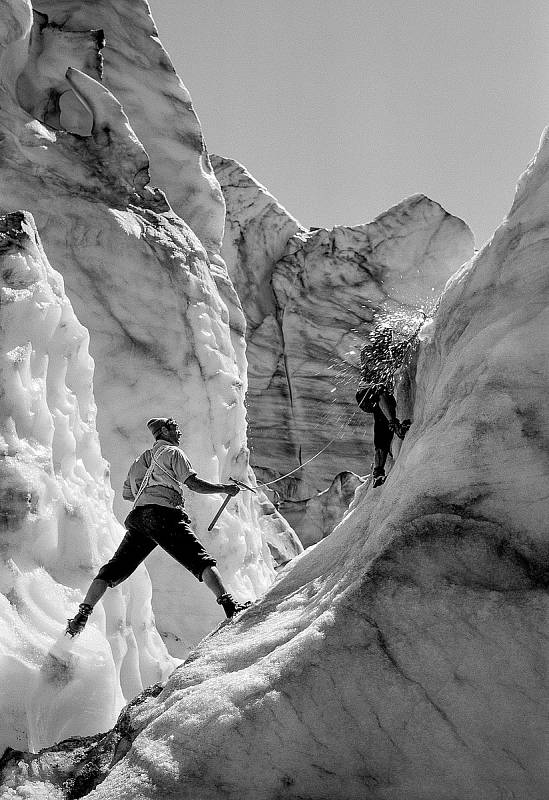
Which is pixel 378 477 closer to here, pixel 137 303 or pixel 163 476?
pixel 163 476

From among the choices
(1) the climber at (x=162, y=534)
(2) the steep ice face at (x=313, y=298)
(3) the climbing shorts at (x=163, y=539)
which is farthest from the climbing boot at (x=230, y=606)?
(2) the steep ice face at (x=313, y=298)

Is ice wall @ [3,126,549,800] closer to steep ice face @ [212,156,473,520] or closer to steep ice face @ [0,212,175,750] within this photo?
steep ice face @ [0,212,175,750]

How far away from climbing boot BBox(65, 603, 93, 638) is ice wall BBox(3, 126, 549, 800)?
612 mm

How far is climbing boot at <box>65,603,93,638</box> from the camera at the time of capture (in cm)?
385

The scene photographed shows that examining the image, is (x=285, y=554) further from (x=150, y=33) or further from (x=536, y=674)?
(x=536, y=674)

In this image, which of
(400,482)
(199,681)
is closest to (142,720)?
(199,681)

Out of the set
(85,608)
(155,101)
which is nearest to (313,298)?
(155,101)

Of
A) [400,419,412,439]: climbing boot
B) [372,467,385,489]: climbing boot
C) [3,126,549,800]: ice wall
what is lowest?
[3,126,549,800]: ice wall

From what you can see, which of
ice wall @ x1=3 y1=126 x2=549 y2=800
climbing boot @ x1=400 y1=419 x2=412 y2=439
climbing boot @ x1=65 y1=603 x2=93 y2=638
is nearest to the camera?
ice wall @ x1=3 y1=126 x2=549 y2=800

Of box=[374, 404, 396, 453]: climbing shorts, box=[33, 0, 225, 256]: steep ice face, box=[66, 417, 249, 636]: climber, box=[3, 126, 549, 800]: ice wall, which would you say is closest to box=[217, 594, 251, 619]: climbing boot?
box=[66, 417, 249, 636]: climber

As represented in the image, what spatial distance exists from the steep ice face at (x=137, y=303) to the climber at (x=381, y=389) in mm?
3130

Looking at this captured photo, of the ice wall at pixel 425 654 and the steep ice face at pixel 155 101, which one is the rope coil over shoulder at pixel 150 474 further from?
the steep ice face at pixel 155 101

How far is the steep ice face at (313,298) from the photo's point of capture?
17688 mm

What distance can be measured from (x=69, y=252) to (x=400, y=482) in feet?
19.4
